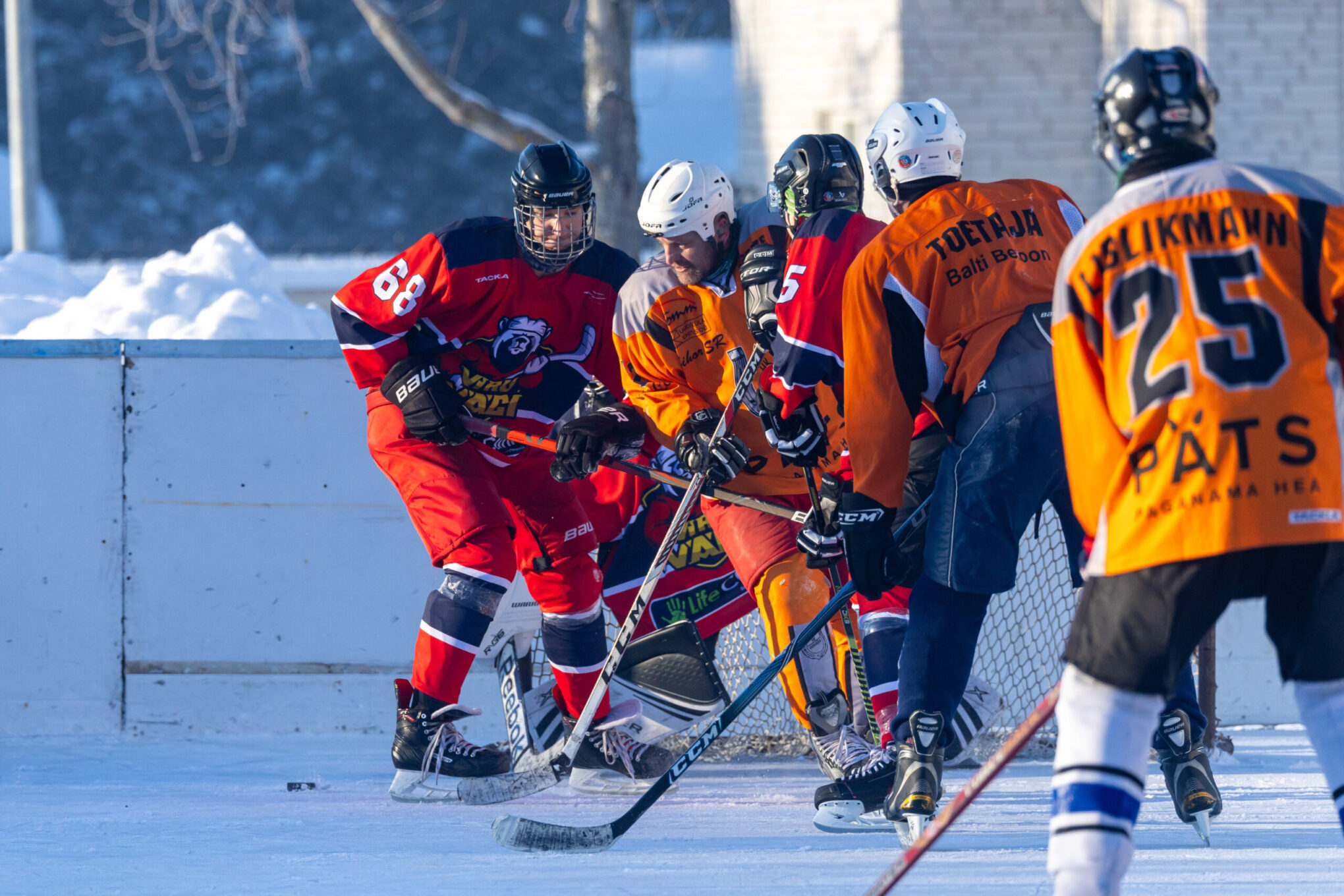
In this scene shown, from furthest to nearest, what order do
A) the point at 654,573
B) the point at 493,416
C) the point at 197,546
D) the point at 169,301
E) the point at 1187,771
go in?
the point at 169,301 → the point at 197,546 → the point at 493,416 → the point at 654,573 → the point at 1187,771

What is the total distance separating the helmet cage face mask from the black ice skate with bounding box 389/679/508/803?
1067 mm

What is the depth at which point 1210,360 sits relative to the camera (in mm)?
2039

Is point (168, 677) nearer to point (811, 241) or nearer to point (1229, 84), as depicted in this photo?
point (811, 241)

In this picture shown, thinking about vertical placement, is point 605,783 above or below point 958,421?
below

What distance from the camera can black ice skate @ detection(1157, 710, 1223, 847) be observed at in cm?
302

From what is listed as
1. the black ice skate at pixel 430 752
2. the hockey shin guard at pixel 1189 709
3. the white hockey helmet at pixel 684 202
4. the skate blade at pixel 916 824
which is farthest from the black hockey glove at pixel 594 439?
the hockey shin guard at pixel 1189 709

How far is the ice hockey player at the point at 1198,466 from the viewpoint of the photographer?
2023 millimetres

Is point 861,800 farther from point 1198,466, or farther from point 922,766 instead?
point 1198,466

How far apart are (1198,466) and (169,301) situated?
4368 mm

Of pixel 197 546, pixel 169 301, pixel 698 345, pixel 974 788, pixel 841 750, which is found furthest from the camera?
pixel 169 301

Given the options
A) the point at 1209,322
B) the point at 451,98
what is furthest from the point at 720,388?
the point at 451,98

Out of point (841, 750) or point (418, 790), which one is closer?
point (841, 750)

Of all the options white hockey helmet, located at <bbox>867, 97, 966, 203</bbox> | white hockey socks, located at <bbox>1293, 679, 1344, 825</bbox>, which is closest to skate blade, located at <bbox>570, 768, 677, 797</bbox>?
white hockey helmet, located at <bbox>867, 97, 966, 203</bbox>

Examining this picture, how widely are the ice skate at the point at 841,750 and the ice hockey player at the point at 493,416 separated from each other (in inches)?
17.4
